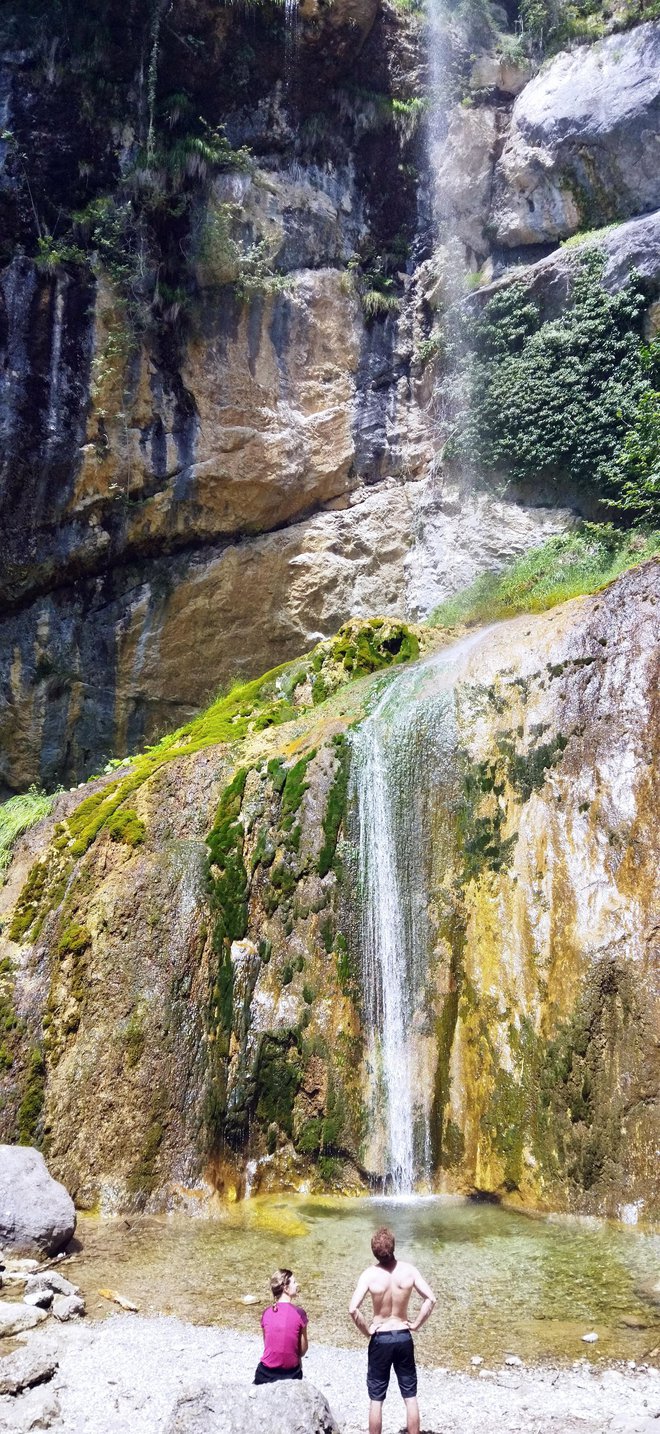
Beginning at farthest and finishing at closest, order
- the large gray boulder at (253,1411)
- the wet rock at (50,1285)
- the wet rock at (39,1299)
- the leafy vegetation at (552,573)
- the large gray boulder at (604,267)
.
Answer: the large gray boulder at (604,267) → the leafy vegetation at (552,573) → the wet rock at (50,1285) → the wet rock at (39,1299) → the large gray boulder at (253,1411)

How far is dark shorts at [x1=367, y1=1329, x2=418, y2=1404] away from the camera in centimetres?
427

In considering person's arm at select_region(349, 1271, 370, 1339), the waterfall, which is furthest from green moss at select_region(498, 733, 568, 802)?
person's arm at select_region(349, 1271, 370, 1339)

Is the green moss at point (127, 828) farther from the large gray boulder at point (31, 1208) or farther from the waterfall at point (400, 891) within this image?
the large gray boulder at point (31, 1208)

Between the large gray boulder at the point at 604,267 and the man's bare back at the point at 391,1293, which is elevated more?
the large gray boulder at the point at 604,267

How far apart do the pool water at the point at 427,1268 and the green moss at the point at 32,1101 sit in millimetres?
1136

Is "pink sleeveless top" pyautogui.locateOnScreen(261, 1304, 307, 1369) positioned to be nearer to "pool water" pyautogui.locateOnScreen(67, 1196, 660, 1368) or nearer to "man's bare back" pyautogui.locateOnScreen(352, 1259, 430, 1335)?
"man's bare back" pyautogui.locateOnScreen(352, 1259, 430, 1335)

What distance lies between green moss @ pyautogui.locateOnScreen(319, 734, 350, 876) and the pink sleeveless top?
544 centimetres

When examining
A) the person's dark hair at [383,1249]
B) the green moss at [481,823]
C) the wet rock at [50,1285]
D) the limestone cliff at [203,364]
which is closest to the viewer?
the person's dark hair at [383,1249]

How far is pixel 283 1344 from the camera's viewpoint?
4.54 metres

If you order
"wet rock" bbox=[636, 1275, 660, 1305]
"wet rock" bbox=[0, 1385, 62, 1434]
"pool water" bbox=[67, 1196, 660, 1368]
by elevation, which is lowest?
"pool water" bbox=[67, 1196, 660, 1368]

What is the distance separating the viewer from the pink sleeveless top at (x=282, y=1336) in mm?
4527

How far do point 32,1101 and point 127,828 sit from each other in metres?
2.73

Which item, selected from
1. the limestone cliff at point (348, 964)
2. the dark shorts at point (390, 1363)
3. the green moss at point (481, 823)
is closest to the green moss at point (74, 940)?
the limestone cliff at point (348, 964)

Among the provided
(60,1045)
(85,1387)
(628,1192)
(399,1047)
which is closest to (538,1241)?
(628,1192)
